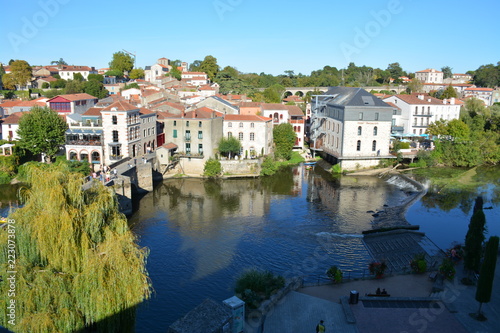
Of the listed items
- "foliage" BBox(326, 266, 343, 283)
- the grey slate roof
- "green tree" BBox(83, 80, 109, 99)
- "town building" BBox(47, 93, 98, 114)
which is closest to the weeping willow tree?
"foliage" BBox(326, 266, 343, 283)

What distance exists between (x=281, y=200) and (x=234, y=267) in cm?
1560

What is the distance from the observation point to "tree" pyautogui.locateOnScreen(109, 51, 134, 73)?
109438 mm

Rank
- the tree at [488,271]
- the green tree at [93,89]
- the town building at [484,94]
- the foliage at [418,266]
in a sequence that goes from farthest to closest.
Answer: the town building at [484,94], the green tree at [93,89], the foliage at [418,266], the tree at [488,271]

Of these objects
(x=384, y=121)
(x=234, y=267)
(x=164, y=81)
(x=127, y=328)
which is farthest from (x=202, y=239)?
(x=164, y=81)

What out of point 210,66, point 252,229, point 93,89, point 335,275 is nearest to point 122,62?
point 210,66

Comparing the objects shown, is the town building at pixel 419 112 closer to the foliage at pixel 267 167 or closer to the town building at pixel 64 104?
the foliage at pixel 267 167

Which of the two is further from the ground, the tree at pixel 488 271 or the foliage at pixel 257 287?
the tree at pixel 488 271

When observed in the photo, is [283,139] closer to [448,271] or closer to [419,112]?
[419,112]

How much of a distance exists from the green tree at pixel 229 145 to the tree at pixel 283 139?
678cm

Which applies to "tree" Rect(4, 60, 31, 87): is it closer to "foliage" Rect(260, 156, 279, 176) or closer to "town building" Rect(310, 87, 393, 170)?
"foliage" Rect(260, 156, 279, 176)

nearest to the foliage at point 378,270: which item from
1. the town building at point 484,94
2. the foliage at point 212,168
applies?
the foliage at point 212,168

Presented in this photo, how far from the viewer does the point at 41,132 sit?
4166cm

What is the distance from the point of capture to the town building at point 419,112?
62469 mm

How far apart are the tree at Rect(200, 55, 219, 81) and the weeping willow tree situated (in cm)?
9750
